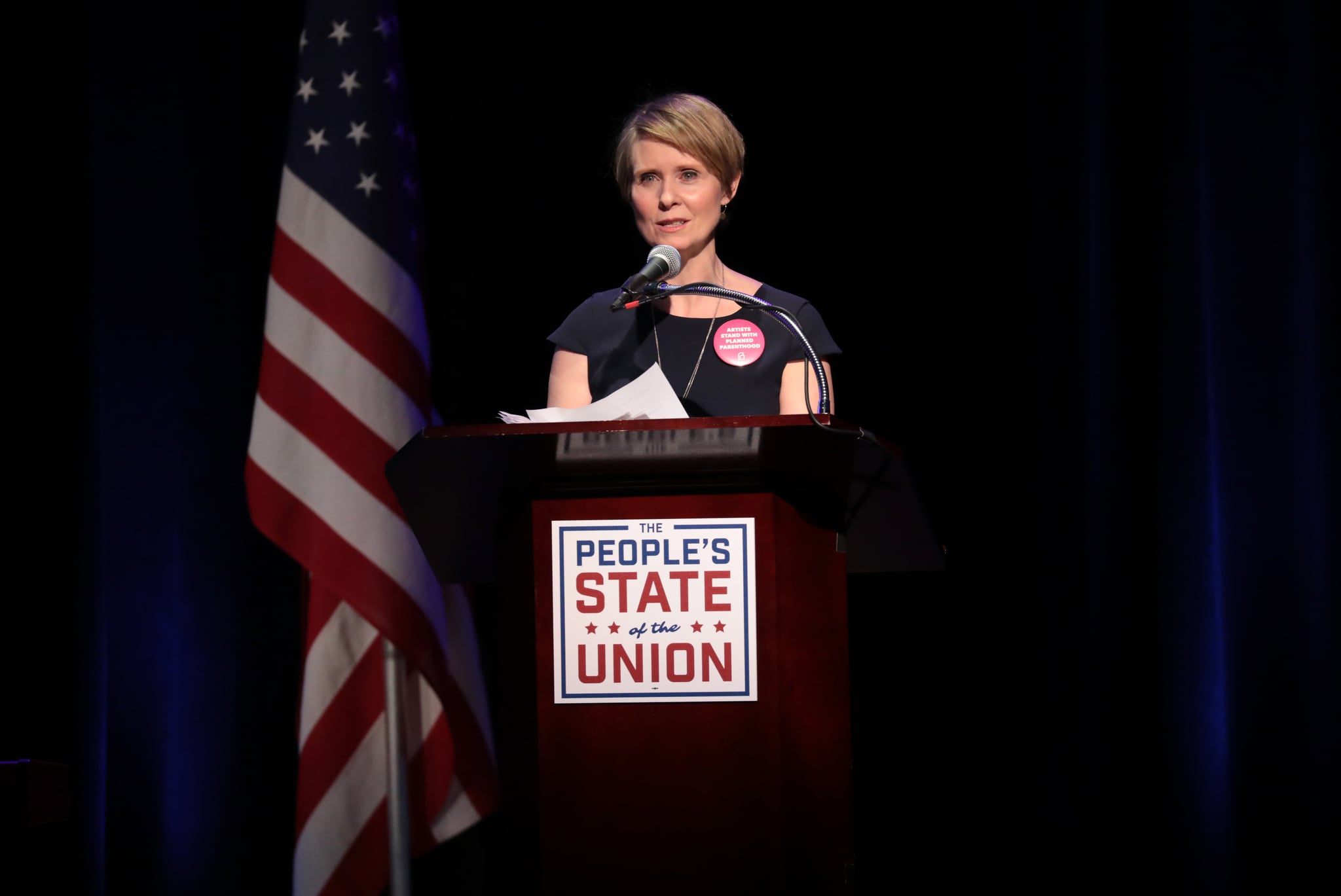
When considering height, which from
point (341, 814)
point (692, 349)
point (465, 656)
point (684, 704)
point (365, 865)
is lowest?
point (365, 865)

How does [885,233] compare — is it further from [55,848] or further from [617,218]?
[55,848]

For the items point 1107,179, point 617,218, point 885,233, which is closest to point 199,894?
point 617,218

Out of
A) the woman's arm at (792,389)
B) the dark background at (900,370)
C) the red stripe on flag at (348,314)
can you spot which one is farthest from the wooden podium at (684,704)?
the dark background at (900,370)

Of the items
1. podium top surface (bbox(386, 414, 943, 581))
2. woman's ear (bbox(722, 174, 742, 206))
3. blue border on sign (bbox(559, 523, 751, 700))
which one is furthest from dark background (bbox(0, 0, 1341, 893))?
blue border on sign (bbox(559, 523, 751, 700))

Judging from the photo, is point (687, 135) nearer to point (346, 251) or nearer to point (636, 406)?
point (636, 406)

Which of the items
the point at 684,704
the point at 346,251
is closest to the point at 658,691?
the point at 684,704

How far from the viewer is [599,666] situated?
121 cm

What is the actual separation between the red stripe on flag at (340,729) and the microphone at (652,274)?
126cm

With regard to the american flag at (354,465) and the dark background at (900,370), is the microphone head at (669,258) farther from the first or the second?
the dark background at (900,370)

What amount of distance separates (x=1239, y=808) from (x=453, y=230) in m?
2.20

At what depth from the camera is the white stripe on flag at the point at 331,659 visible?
7.36 ft

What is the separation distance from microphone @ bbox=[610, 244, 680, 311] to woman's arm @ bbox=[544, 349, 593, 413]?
50cm

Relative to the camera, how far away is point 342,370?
7.36 feet

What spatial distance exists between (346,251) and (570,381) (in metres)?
0.75
